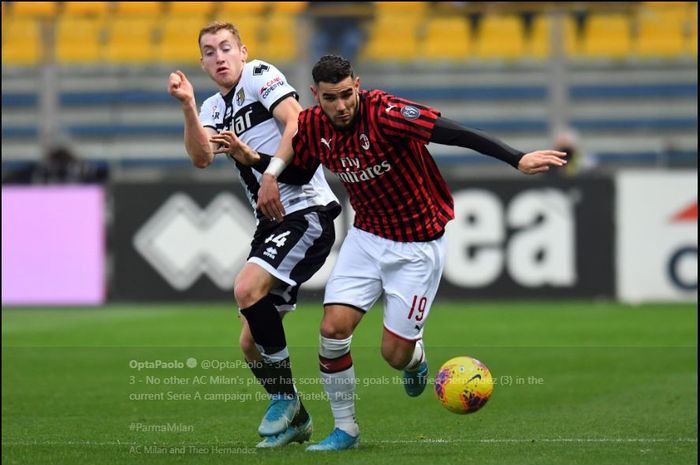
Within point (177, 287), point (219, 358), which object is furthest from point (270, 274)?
point (177, 287)

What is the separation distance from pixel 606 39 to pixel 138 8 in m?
7.57

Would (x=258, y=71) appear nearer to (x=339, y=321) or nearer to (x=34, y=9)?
(x=339, y=321)

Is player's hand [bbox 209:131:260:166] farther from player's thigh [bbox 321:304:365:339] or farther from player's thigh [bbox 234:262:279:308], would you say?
player's thigh [bbox 321:304:365:339]

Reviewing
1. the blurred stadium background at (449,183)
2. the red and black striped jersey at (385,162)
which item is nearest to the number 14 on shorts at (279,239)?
the red and black striped jersey at (385,162)

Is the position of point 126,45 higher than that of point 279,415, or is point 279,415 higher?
point 126,45

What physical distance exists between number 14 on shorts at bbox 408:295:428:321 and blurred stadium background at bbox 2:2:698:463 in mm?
834

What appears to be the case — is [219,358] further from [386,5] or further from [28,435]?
[386,5]

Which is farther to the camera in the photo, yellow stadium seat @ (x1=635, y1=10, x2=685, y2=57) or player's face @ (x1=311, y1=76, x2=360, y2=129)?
yellow stadium seat @ (x1=635, y1=10, x2=685, y2=57)

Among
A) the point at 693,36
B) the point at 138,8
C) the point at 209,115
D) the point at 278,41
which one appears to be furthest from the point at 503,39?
the point at 209,115

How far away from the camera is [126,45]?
21.0 m

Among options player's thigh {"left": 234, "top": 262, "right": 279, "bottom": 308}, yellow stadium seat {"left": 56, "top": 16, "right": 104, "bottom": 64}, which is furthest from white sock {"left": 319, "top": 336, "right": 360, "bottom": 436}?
yellow stadium seat {"left": 56, "top": 16, "right": 104, "bottom": 64}

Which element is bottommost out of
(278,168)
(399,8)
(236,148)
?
(278,168)

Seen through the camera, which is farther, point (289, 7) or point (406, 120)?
point (289, 7)

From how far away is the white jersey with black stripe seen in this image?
7.48m
